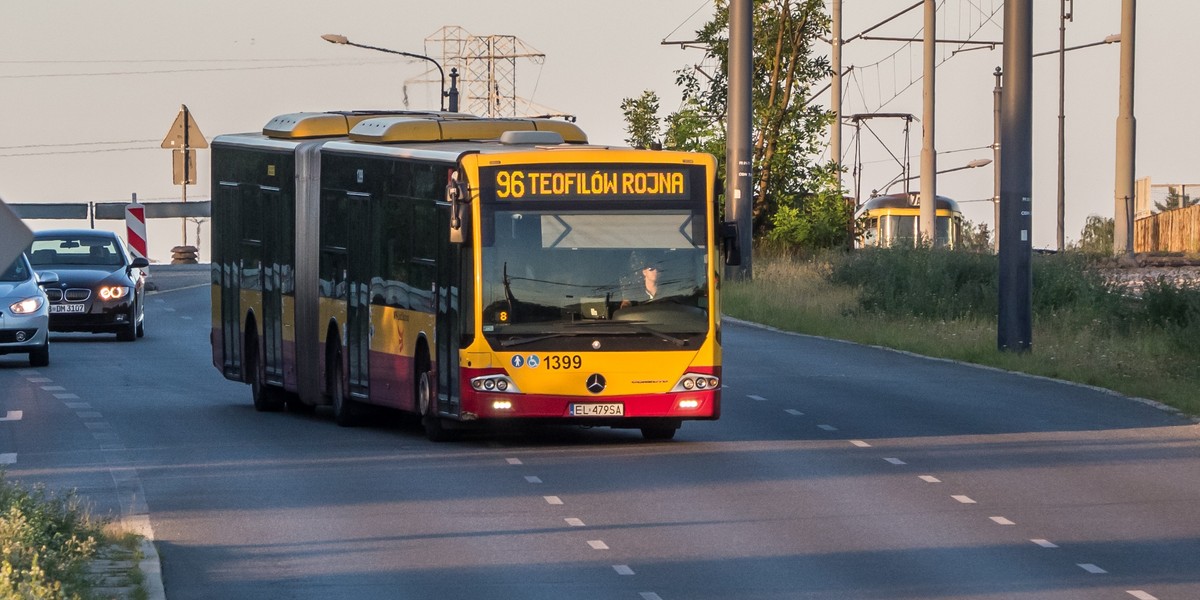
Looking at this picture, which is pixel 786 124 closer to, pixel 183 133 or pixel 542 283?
pixel 183 133

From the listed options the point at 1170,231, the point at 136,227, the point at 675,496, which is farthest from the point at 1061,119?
the point at 675,496

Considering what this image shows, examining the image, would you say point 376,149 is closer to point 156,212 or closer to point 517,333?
point 517,333

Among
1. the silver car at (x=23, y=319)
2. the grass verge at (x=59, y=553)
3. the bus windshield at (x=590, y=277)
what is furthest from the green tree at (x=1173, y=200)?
the grass verge at (x=59, y=553)

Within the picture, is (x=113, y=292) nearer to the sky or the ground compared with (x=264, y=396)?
nearer to the sky

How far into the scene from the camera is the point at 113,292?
3394 cm

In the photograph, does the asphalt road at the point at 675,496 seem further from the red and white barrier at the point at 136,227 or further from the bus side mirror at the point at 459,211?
the red and white barrier at the point at 136,227

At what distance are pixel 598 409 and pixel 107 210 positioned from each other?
2847 inches

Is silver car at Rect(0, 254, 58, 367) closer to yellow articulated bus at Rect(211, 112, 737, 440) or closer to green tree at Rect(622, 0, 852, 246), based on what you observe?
yellow articulated bus at Rect(211, 112, 737, 440)

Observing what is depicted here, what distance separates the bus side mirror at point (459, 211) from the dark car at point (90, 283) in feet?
50.0

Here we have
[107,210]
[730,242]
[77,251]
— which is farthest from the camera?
[107,210]

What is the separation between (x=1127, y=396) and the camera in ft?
76.3

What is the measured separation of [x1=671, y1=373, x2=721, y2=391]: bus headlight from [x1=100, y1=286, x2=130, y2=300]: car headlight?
56.1 feet

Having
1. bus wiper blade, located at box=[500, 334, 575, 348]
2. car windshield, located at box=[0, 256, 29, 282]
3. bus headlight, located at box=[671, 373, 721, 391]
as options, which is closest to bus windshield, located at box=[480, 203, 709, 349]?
bus wiper blade, located at box=[500, 334, 575, 348]

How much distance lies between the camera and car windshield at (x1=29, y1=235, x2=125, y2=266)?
34969mm
